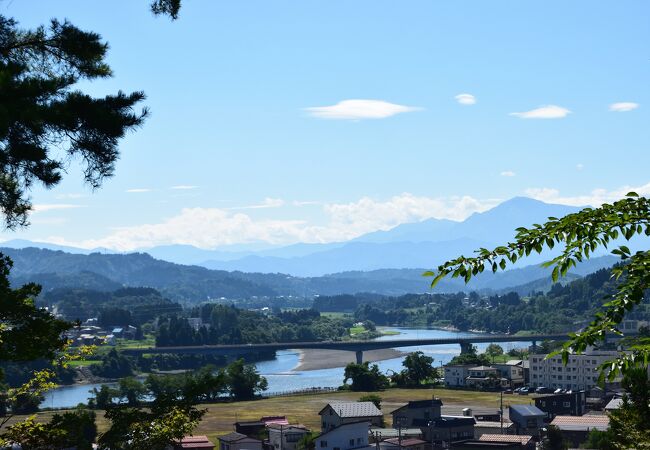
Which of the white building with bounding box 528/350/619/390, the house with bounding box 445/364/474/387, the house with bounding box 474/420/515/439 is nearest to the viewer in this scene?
the house with bounding box 474/420/515/439

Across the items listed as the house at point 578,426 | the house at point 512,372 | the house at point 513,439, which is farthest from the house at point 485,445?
the house at point 512,372

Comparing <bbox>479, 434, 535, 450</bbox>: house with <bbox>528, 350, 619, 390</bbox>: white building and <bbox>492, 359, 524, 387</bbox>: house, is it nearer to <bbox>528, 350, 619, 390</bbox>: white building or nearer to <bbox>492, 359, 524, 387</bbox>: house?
<bbox>528, 350, 619, 390</bbox>: white building

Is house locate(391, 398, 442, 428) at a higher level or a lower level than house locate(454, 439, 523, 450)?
higher

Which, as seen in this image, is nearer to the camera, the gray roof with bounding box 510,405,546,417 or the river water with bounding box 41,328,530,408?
Result: the gray roof with bounding box 510,405,546,417

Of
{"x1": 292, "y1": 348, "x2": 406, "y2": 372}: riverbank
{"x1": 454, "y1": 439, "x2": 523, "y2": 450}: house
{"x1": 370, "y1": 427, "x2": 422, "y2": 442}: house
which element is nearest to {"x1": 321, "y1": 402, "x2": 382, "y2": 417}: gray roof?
{"x1": 370, "y1": 427, "x2": 422, "y2": 442}: house

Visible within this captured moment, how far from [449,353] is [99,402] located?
70506 mm

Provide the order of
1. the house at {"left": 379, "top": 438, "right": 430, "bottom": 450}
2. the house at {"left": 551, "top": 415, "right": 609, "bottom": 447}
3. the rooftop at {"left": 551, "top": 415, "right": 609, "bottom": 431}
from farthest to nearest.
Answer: the rooftop at {"left": 551, "top": 415, "right": 609, "bottom": 431} < the house at {"left": 551, "top": 415, "right": 609, "bottom": 447} < the house at {"left": 379, "top": 438, "right": 430, "bottom": 450}

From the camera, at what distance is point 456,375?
80.3 m

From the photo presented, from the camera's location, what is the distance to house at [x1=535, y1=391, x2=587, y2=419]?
5950 centimetres

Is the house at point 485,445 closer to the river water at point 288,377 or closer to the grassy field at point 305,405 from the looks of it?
the grassy field at point 305,405

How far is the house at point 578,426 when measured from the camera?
46.8 m

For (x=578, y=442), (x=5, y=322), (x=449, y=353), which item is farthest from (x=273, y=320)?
(x=5, y=322)

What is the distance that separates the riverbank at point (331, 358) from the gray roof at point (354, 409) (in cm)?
6269

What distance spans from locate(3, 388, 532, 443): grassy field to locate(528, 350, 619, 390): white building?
5789mm
